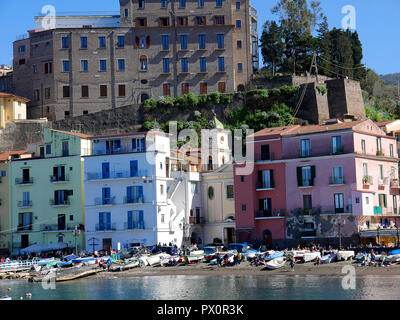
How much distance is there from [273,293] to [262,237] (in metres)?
22.7

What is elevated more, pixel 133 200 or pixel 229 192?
pixel 229 192

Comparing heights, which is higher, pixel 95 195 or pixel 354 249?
pixel 95 195

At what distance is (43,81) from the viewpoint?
92.6m

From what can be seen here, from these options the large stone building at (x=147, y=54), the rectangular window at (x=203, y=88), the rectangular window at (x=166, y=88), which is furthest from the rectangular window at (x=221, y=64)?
the rectangular window at (x=166, y=88)

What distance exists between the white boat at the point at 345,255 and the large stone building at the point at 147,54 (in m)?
43.6

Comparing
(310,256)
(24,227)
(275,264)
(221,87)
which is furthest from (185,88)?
(275,264)

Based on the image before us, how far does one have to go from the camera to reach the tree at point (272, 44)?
303 ft

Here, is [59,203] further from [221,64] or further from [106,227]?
A: [221,64]

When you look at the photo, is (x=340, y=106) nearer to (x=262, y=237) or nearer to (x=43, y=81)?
(x=262, y=237)

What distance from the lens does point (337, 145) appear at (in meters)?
58.1

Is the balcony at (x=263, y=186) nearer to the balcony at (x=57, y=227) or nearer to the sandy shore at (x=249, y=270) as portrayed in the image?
the sandy shore at (x=249, y=270)

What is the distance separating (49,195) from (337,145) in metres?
29.4
